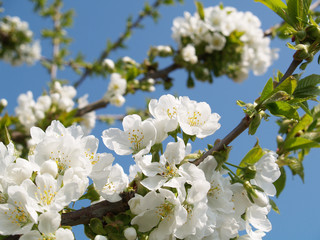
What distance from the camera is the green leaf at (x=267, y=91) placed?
4.24 ft

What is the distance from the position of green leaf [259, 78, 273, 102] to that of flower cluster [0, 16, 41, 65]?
5.89m

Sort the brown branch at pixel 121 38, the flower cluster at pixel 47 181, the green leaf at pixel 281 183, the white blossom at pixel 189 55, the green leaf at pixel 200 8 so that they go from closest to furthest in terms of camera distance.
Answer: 1. the flower cluster at pixel 47 181
2. the green leaf at pixel 281 183
3. the white blossom at pixel 189 55
4. the green leaf at pixel 200 8
5. the brown branch at pixel 121 38

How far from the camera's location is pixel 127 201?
4.30ft

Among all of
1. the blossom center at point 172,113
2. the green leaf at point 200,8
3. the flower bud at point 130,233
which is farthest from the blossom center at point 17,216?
the green leaf at point 200,8

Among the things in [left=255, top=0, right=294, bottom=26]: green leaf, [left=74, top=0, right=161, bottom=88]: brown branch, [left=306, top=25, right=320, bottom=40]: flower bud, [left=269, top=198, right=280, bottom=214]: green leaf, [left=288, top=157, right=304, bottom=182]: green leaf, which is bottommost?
[left=269, top=198, right=280, bottom=214]: green leaf

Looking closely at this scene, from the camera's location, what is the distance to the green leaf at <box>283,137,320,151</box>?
147 centimetres

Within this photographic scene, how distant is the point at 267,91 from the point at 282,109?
0.33ft

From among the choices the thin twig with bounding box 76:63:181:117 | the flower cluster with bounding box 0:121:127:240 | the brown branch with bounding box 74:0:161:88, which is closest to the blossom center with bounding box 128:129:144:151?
the flower cluster with bounding box 0:121:127:240

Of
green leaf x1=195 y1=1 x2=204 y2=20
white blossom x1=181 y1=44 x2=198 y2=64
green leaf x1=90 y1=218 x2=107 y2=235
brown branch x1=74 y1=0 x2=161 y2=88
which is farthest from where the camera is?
brown branch x1=74 y1=0 x2=161 y2=88

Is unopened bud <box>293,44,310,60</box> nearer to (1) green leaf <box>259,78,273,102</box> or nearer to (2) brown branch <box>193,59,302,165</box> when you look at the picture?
(1) green leaf <box>259,78,273,102</box>

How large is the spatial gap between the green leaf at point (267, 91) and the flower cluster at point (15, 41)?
5.89m

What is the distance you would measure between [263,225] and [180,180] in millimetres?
553

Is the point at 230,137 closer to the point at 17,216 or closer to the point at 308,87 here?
the point at 308,87

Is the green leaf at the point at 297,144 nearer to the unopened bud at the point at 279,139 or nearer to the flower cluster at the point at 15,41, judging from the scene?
the unopened bud at the point at 279,139
